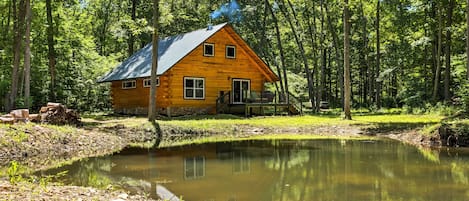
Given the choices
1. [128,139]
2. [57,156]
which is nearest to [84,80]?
[128,139]

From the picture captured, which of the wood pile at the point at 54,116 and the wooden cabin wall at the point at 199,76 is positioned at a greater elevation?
the wooden cabin wall at the point at 199,76

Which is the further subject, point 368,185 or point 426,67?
point 426,67

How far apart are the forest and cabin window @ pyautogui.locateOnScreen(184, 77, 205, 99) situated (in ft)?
15.1

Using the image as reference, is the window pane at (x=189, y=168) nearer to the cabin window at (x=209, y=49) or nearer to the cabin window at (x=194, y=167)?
the cabin window at (x=194, y=167)

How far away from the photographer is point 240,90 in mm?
29344

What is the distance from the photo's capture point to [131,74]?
2820 centimetres

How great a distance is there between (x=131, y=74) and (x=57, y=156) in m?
16.5

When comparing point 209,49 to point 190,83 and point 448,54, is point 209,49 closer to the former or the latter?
point 190,83

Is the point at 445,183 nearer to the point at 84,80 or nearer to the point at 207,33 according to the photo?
the point at 207,33

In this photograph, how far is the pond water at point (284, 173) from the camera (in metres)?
7.32

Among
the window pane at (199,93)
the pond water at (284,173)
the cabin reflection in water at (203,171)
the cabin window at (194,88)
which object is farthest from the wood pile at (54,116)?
the window pane at (199,93)

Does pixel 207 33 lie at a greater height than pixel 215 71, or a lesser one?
greater

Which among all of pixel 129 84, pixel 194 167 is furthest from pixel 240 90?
pixel 194 167

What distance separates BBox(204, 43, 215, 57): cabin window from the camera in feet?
90.9
